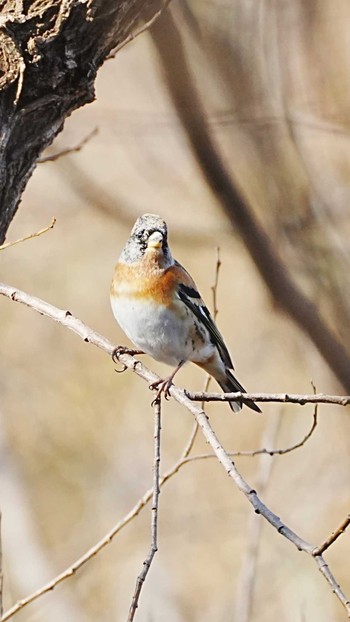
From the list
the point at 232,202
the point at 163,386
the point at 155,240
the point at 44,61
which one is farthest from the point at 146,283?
the point at 232,202

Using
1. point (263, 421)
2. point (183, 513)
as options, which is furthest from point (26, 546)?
point (263, 421)

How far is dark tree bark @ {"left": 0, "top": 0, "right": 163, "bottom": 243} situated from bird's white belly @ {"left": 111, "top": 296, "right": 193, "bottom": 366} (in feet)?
3.66

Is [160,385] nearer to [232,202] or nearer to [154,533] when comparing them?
[154,533]

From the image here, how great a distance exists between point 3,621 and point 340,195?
155 centimetres

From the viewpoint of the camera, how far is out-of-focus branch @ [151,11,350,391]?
5.50ft

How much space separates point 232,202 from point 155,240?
7.49 feet

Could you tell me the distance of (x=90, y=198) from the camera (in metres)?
4.15

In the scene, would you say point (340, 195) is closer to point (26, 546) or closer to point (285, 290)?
point (285, 290)

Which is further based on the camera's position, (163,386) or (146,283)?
(146,283)

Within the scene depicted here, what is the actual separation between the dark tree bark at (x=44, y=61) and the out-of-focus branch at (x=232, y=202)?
99 cm

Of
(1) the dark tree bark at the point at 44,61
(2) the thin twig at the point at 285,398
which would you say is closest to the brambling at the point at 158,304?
(1) the dark tree bark at the point at 44,61

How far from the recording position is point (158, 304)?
4.01 m

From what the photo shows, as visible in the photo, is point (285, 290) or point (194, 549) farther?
point (194, 549)

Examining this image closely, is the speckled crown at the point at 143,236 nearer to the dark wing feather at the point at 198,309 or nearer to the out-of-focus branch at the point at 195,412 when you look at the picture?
the dark wing feather at the point at 198,309
